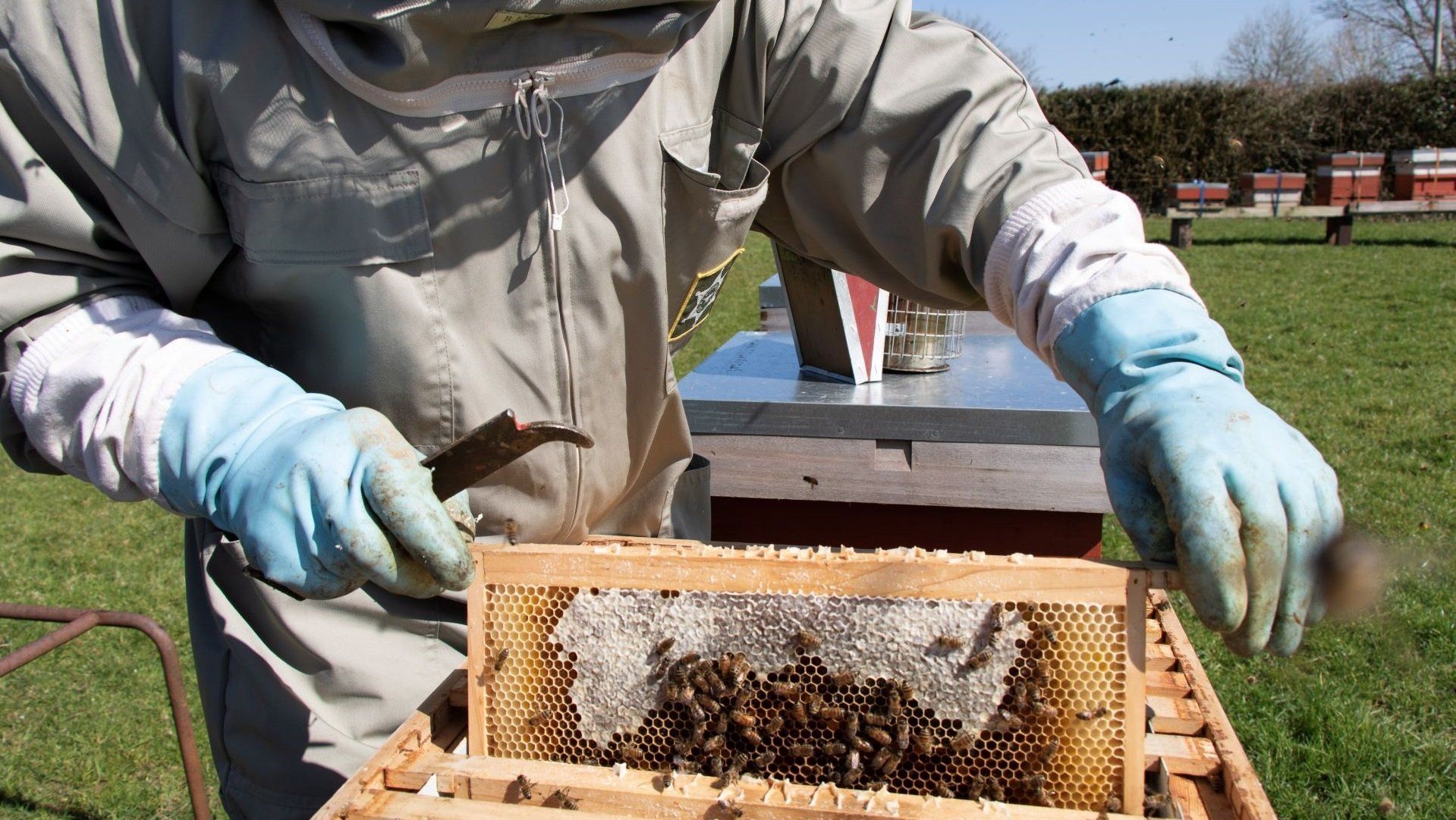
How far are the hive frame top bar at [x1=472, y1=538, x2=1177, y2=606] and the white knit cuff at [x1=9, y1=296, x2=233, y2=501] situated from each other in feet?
1.74

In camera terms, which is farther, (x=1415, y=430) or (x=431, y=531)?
(x=1415, y=430)

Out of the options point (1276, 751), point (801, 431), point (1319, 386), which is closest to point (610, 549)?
point (801, 431)

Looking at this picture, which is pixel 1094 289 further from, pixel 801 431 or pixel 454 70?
pixel 801 431

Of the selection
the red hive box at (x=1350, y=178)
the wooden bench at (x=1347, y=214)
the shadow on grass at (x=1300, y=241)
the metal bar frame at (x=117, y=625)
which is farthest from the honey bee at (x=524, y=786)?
the red hive box at (x=1350, y=178)

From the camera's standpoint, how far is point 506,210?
1846 millimetres

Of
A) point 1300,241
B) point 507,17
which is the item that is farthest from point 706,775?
point 1300,241

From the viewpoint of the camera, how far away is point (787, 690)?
166cm

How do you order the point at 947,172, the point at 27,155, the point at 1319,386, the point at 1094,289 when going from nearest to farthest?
the point at 27,155 < the point at 1094,289 < the point at 947,172 < the point at 1319,386

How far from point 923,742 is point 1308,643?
3793 mm

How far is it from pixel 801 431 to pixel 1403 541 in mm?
1973

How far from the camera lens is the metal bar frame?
2.43 meters

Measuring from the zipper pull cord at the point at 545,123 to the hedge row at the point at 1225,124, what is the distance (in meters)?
24.3

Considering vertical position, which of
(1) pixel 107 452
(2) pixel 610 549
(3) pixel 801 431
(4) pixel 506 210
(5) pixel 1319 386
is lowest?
(5) pixel 1319 386

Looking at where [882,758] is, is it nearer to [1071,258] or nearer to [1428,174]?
[1071,258]
